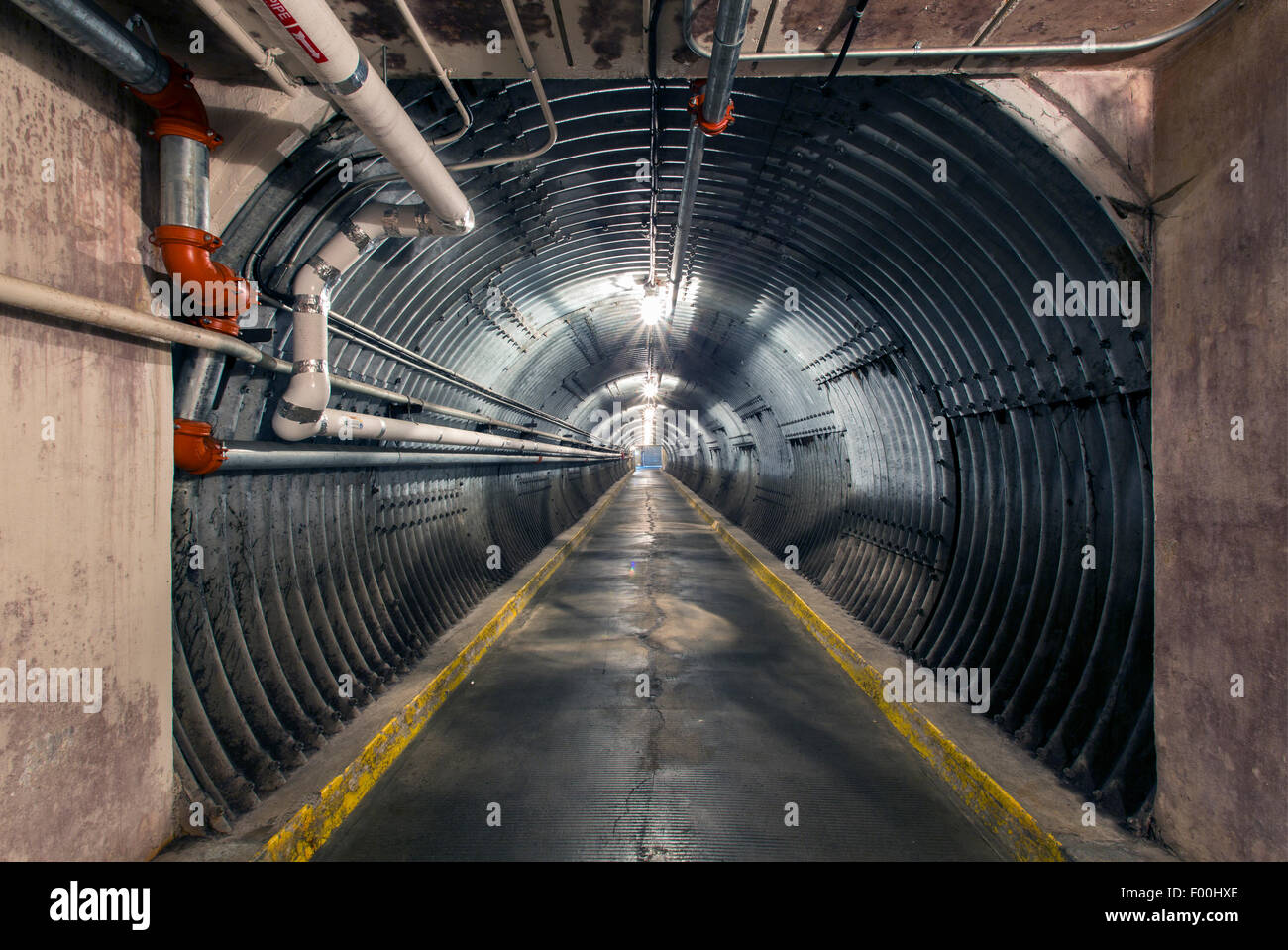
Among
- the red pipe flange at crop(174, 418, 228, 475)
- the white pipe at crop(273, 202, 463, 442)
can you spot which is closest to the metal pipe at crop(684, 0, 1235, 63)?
the white pipe at crop(273, 202, 463, 442)

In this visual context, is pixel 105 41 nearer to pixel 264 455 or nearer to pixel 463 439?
pixel 264 455

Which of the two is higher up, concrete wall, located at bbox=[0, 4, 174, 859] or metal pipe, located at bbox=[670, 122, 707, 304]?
metal pipe, located at bbox=[670, 122, 707, 304]

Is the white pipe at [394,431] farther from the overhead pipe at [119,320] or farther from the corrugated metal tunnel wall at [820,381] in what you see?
the overhead pipe at [119,320]

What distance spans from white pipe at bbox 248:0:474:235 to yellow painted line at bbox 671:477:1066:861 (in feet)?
17.3

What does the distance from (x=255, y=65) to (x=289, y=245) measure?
1.22 m

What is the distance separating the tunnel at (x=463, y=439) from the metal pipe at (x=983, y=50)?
22mm

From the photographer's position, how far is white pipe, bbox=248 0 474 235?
2.39m

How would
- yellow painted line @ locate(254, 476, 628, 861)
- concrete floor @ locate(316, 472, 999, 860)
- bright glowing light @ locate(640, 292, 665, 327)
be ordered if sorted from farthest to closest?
bright glowing light @ locate(640, 292, 665, 327)
concrete floor @ locate(316, 472, 999, 860)
yellow painted line @ locate(254, 476, 628, 861)

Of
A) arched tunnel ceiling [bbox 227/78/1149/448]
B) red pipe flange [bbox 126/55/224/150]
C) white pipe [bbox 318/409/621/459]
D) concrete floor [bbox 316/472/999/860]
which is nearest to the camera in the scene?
red pipe flange [bbox 126/55/224/150]

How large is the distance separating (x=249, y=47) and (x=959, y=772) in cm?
617

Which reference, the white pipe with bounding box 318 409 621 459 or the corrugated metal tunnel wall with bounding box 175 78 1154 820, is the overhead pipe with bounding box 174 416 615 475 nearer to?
the white pipe with bounding box 318 409 621 459

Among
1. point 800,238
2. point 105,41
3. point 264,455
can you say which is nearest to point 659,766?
point 264,455

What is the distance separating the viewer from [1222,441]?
118 inches
